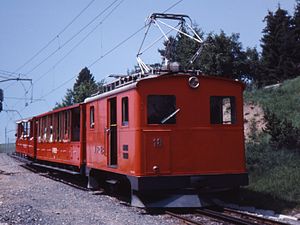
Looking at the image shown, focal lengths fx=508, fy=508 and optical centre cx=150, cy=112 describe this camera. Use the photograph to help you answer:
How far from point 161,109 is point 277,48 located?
42.8 m

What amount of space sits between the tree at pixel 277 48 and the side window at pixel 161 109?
39426 millimetres

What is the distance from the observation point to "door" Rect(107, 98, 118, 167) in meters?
13.4

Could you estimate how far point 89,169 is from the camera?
51.4 ft

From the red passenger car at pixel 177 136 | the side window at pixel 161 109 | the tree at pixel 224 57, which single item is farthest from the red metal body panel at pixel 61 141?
the tree at pixel 224 57

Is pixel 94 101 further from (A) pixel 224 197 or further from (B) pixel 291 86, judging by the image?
(B) pixel 291 86

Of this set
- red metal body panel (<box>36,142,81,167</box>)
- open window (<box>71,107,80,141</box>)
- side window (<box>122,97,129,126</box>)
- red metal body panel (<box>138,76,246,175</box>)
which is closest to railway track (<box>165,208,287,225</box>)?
red metal body panel (<box>138,76,246,175</box>)

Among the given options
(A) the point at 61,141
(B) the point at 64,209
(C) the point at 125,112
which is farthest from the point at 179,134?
(A) the point at 61,141

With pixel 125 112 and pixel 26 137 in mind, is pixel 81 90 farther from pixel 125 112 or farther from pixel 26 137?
pixel 125 112

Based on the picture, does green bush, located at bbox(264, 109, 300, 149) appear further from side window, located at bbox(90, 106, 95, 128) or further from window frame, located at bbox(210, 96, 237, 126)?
side window, located at bbox(90, 106, 95, 128)

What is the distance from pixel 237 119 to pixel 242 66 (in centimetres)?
4080

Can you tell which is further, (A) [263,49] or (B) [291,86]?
(A) [263,49]

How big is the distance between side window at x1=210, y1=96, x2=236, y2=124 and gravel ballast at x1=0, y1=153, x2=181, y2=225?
9.02ft

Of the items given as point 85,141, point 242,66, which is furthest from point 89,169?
point 242,66

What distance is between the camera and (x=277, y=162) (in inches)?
635
